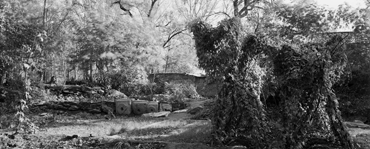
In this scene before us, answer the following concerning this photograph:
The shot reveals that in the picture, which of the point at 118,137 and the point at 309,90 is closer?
the point at 309,90

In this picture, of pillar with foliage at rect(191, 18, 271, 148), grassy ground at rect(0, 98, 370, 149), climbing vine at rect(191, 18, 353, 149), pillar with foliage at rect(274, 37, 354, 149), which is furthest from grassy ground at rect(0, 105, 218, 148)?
pillar with foliage at rect(274, 37, 354, 149)

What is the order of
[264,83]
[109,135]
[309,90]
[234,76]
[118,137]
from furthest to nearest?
1. [109,135]
2. [118,137]
3. [264,83]
4. [234,76]
5. [309,90]

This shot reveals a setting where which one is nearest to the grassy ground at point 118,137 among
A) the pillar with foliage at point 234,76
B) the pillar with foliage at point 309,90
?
the pillar with foliage at point 234,76

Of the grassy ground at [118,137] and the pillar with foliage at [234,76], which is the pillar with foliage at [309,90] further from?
the grassy ground at [118,137]

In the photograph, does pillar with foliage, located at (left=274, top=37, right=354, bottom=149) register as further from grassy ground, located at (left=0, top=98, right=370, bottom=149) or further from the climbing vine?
grassy ground, located at (left=0, top=98, right=370, bottom=149)

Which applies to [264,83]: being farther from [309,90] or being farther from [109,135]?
[109,135]

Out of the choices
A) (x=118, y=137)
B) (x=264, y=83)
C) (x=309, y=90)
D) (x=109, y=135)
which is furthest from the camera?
(x=109, y=135)

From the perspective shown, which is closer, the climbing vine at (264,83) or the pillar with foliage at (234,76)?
the climbing vine at (264,83)

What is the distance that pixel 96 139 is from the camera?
207 inches

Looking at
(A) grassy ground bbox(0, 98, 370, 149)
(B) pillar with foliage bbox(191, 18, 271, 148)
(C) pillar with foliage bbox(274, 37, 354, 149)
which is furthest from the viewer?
(A) grassy ground bbox(0, 98, 370, 149)

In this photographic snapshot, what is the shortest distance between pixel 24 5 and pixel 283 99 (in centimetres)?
1268

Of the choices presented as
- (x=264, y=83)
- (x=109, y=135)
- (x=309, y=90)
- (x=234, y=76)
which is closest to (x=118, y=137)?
A: (x=109, y=135)

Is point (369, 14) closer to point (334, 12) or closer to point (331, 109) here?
point (334, 12)

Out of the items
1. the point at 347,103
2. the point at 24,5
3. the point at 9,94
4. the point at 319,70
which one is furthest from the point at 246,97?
the point at 24,5
